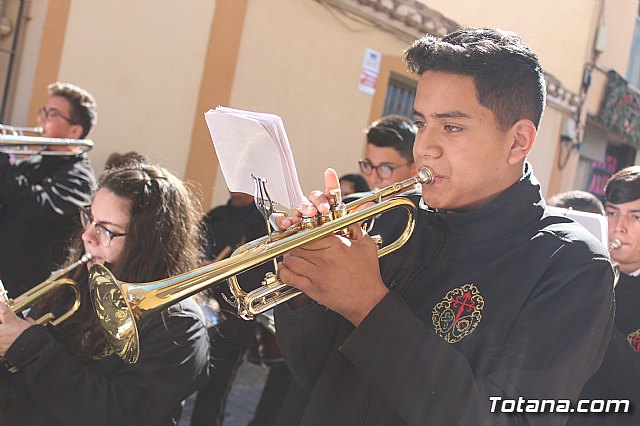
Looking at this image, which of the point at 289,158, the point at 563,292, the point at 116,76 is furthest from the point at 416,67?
the point at 116,76

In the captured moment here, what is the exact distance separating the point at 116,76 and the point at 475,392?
4.27 m

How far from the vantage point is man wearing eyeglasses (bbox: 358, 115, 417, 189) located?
3705mm

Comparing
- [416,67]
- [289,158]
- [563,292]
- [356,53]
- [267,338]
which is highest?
[356,53]

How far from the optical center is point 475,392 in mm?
1463

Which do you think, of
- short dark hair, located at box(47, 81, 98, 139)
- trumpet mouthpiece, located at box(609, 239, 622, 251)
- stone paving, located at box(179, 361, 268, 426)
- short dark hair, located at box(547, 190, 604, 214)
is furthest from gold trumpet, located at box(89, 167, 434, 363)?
stone paving, located at box(179, 361, 268, 426)

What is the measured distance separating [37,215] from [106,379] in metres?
1.87

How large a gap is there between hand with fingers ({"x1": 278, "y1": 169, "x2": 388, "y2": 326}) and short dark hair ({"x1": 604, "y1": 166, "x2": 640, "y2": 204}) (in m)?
1.93

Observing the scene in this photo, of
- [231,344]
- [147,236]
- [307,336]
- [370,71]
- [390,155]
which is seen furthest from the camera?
[370,71]

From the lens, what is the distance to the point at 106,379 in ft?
7.34

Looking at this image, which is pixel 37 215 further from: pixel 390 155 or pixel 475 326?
pixel 475 326

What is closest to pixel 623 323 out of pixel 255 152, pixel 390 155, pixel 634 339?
pixel 634 339

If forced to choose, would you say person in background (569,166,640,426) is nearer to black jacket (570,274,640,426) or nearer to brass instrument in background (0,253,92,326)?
black jacket (570,274,640,426)

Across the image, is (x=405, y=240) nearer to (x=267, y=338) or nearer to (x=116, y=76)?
(x=267, y=338)

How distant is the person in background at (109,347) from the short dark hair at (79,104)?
176 centimetres
